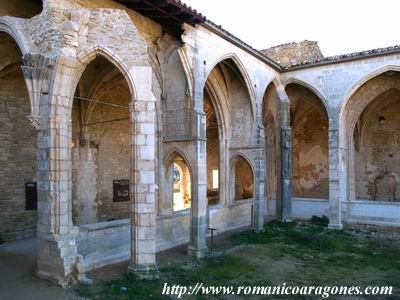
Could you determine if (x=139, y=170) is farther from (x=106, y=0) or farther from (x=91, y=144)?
(x=91, y=144)

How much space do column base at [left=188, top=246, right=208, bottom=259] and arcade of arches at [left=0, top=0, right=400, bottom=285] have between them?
4 cm

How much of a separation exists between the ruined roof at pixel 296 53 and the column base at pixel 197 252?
10.9 metres

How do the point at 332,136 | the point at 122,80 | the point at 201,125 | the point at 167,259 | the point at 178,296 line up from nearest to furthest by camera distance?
1. the point at 178,296
2. the point at 167,259
3. the point at 201,125
4. the point at 122,80
5. the point at 332,136

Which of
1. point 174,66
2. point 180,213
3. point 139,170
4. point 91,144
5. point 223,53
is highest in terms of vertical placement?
point 223,53

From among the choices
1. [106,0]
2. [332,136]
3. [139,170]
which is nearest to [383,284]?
[139,170]

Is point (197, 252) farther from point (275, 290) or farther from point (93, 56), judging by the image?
point (93, 56)

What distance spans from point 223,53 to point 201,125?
2.77 meters

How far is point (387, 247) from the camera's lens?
33.3 ft

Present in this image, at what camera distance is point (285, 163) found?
13.3 m

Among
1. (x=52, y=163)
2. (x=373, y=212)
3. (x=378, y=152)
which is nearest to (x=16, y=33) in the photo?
(x=52, y=163)

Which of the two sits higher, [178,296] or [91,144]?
[91,144]

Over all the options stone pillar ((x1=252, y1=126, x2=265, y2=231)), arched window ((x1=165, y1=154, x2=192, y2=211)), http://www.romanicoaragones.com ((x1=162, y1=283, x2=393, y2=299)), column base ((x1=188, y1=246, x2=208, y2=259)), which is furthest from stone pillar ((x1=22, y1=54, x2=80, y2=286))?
arched window ((x1=165, y1=154, x2=192, y2=211))

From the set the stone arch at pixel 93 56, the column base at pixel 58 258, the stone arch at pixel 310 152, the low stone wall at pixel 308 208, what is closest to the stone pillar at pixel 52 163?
the column base at pixel 58 258

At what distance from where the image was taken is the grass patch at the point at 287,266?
6.64m
